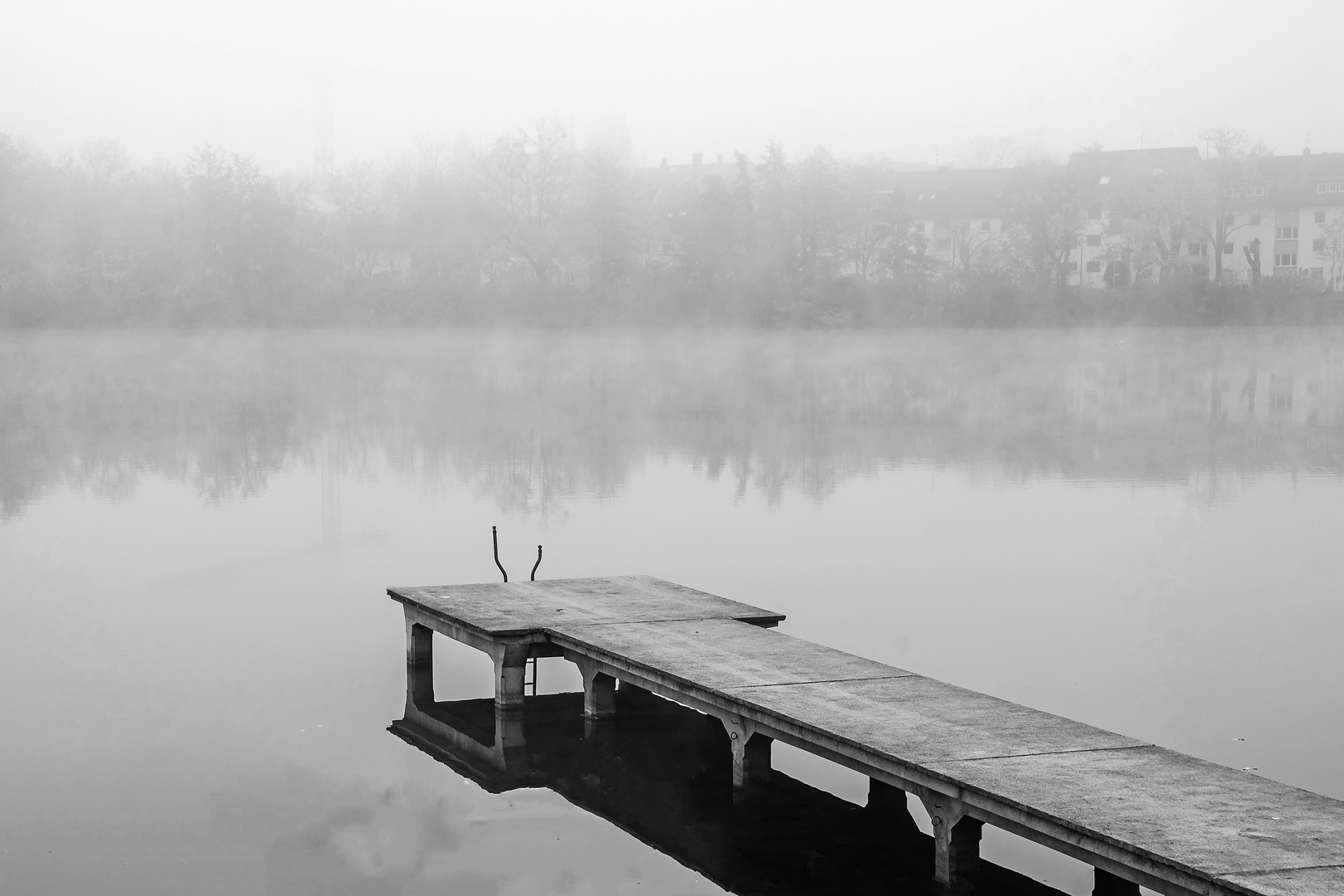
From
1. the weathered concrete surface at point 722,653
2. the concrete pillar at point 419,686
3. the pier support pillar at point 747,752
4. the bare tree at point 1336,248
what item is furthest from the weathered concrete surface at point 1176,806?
the bare tree at point 1336,248

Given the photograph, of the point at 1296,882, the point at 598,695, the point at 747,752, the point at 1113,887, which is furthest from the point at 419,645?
Answer: the point at 1296,882

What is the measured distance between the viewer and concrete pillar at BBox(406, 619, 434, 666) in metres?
12.6

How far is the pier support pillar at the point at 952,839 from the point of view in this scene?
7.89 meters

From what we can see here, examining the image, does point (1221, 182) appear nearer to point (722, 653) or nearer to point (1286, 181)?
point (1286, 181)

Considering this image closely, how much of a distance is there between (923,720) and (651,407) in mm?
32927

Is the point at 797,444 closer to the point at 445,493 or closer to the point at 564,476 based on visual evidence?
the point at 564,476

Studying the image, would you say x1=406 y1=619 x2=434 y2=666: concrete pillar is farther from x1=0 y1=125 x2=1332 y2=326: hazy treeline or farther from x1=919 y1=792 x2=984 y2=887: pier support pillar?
x1=0 y1=125 x2=1332 y2=326: hazy treeline

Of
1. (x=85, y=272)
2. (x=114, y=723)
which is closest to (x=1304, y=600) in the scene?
(x=114, y=723)

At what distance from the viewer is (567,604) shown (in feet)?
40.1

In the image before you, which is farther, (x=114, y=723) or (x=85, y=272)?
(x=85, y=272)

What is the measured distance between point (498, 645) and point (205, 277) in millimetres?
66051

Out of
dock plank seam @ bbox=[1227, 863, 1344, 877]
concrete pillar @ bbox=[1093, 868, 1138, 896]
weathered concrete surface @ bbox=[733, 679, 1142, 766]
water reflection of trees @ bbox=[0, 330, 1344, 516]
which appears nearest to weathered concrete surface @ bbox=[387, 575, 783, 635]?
weathered concrete surface @ bbox=[733, 679, 1142, 766]

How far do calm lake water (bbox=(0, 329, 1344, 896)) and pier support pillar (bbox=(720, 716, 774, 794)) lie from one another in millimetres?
400

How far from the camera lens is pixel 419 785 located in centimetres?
1018
